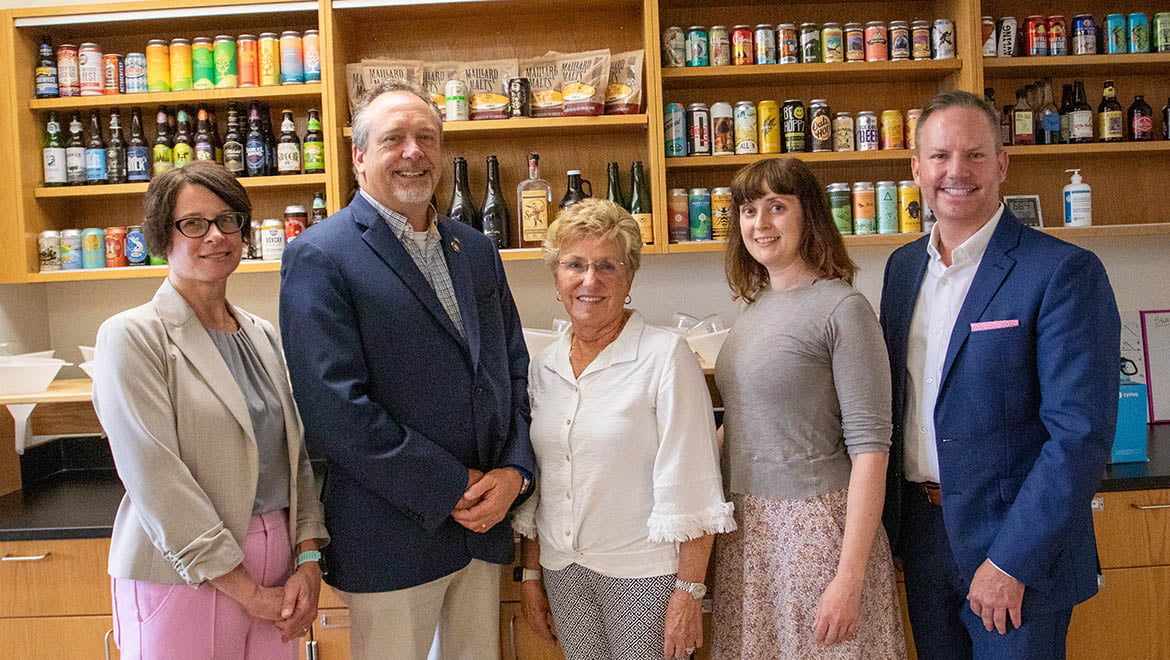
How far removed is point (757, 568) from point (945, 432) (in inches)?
16.2

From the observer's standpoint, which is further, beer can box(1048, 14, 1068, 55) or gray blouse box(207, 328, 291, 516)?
beer can box(1048, 14, 1068, 55)

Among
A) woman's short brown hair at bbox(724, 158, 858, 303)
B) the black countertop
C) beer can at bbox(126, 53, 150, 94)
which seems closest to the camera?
woman's short brown hair at bbox(724, 158, 858, 303)

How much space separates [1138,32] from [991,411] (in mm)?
1726

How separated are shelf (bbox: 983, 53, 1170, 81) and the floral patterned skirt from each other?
1619 millimetres

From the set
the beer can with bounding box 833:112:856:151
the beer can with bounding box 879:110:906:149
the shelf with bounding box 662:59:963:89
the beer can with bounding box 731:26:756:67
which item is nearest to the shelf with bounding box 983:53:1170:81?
Result: the shelf with bounding box 662:59:963:89

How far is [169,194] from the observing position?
1.48 metres

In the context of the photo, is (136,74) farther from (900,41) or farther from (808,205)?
(900,41)

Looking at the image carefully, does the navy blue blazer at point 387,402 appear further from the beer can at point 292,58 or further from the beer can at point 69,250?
the beer can at point 69,250

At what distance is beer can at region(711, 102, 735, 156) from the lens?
8.48ft

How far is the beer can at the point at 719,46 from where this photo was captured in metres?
2.56

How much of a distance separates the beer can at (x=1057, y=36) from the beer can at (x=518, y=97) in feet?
5.01

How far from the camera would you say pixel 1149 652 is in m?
2.11

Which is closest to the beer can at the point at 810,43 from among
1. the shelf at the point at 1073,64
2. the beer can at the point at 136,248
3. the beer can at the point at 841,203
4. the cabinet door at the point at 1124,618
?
the beer can at the point at 841,203

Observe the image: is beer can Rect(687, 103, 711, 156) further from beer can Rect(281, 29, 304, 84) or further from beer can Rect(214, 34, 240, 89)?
beer can Rect(214, 34, 240, 89)
